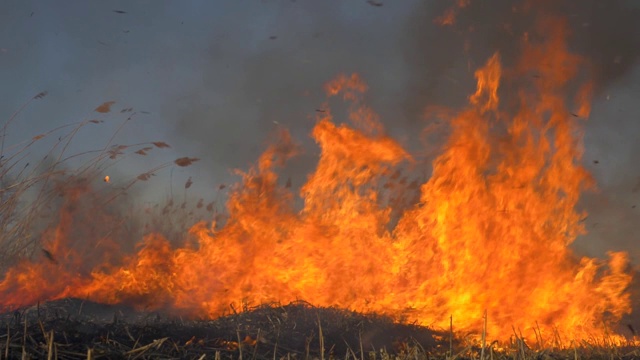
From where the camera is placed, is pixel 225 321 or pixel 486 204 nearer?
pixel 225 321

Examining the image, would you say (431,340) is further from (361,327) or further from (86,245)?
(86,245)

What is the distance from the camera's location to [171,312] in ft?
31.3

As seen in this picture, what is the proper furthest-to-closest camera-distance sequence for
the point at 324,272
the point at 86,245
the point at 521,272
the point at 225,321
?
the point at 86,245
the point at 324,272
the point at 521,272
the point at 225,321

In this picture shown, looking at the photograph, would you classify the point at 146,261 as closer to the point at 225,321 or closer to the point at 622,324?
the point at 225,321

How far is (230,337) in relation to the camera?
17.8ft

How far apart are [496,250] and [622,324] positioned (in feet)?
12.4

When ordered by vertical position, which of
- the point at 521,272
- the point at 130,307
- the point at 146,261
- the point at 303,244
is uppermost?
the point at 521,272

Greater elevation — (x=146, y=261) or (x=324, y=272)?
(x=324, y=272)

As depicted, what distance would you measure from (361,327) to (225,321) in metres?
1.57

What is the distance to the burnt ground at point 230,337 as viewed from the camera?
3.97 m

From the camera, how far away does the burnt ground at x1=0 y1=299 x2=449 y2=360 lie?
13.0 feet

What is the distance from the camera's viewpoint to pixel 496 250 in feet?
28.1

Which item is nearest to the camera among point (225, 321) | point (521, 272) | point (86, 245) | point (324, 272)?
point (225, 321)

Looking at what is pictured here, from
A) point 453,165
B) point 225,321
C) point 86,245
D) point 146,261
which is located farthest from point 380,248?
point 86,245
